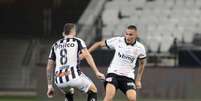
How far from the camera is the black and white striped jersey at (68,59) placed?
12.1 metres

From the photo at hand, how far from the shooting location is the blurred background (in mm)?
22516

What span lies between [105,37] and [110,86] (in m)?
10.9

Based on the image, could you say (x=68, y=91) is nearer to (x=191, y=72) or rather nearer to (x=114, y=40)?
(x=114, y=40)

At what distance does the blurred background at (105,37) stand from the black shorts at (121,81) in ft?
26.8

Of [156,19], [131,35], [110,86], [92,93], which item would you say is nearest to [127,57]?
[131,35]

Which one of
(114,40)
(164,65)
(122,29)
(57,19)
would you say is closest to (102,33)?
Result: (122,29)

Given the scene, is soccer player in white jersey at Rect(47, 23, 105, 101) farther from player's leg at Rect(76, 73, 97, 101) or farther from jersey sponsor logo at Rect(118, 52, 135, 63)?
jersey sponsor logo at Rect(118, 52, 135, 63)

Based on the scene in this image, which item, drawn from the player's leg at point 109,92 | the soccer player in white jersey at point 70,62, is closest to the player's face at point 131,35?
the player's leg at point 109,92

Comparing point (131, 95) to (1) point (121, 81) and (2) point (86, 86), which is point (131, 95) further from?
(2) point (86, 86)

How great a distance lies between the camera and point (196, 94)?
22422 mm

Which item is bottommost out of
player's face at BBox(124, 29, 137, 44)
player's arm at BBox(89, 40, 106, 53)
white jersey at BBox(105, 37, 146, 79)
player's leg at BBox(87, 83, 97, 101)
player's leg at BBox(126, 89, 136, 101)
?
player's leg at BBox(126, 89, 136, 101)

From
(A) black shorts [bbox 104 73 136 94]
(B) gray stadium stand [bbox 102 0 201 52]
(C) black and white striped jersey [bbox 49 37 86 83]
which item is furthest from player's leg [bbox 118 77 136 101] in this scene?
(B) gray stadium stand [bbox 102 0 201 52]

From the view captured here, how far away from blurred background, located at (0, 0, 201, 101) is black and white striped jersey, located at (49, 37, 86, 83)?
30.5ft

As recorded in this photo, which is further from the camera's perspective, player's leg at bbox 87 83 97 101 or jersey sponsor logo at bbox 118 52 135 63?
jersey sponsor logo at bbox 118 52 135 63
